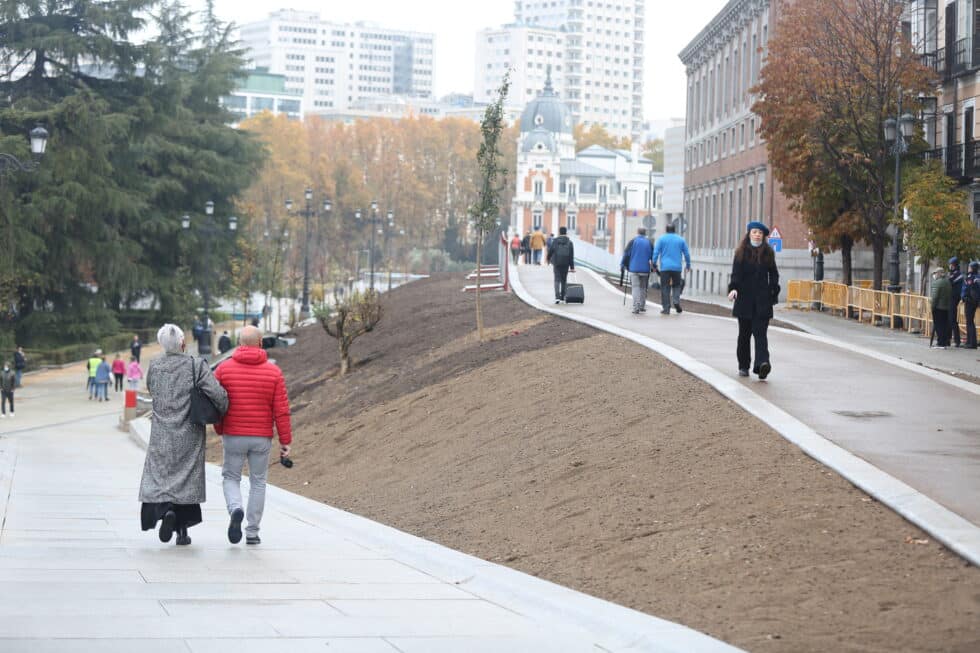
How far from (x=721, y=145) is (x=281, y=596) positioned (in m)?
66.3

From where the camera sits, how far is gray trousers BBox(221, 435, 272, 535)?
11094mm

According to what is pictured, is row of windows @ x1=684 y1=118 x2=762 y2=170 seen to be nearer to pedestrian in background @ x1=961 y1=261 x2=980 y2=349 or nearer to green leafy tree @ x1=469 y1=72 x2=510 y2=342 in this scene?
pedestrian in background @ x1=961 y1=261 x2=980 y2=349

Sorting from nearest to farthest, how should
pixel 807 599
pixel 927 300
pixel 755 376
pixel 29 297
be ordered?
pixel 807 599 → pixel 755 376 → pixel 927 300 → pixel 29 297

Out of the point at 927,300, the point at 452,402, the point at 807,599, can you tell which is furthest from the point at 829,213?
the point at 807,599

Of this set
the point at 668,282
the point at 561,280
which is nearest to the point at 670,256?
the point at 668,282

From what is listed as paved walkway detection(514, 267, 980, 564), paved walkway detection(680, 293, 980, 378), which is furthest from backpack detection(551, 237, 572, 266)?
paved walkway detection(514, 267, 980, 564)

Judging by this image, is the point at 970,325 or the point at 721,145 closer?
the point at 970,325

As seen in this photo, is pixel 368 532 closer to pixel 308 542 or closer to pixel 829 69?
pixel 308 542

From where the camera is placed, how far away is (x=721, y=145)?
7306 cm

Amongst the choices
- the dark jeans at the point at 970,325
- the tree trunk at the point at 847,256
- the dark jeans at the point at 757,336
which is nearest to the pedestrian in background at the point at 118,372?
the tree trunk at the point at 847,256

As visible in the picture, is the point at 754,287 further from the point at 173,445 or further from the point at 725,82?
the point at 725,82

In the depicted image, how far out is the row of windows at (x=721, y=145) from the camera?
2584 inches

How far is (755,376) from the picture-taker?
17.5m

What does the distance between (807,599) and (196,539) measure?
5.40m
